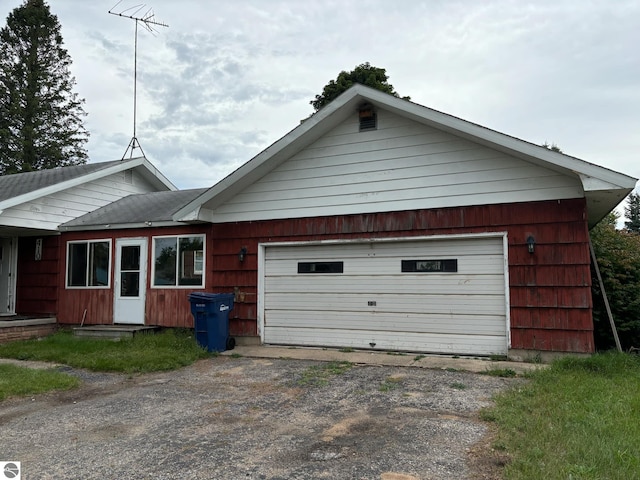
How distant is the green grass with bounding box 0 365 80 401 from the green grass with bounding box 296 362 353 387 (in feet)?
10.7

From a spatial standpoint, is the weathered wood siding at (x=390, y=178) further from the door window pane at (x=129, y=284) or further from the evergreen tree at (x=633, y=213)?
the evergreen tree at (x=633, y=213)

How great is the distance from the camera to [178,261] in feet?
32.9

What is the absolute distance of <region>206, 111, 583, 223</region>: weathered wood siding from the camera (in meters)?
7.24

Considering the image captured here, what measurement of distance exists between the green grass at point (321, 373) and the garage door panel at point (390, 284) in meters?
1.67

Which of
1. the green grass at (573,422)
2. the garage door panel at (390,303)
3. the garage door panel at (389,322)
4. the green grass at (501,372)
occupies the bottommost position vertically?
the green grass at (501,372)

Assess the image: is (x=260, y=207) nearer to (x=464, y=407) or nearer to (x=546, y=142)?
(x=464, y=407)

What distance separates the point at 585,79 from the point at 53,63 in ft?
108

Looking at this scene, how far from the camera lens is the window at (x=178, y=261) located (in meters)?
9.83

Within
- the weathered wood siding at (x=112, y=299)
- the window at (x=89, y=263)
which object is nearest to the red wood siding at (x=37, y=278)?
the weathered wood siding at (x=112, y=299)

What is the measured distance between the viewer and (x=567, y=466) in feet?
10.0

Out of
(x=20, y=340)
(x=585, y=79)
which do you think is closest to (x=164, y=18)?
(x=20, y=340)

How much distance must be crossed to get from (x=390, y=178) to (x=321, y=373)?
3.70 meters

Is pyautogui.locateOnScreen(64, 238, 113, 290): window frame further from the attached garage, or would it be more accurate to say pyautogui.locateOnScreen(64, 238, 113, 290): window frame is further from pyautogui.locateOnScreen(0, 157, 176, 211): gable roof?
the attached garage

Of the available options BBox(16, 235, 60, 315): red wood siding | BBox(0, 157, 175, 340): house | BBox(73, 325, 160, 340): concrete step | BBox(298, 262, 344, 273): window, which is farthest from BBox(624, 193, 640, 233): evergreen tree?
BBox(16, 235, 60, 315): red wood siding
